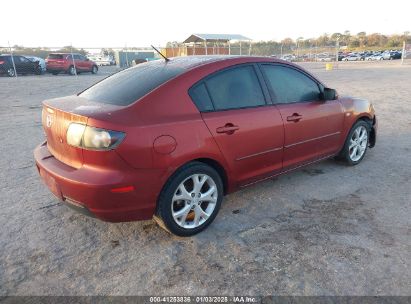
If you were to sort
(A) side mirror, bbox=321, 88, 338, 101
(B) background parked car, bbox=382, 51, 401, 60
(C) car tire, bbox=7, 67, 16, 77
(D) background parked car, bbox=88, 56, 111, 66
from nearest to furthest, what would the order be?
(A) side mirror, bbox=321, 88, 338, 101 → (C) car tire, bbox=7, 67, 16, 77 → (D) background parked car, bbox=88, 56, 111, 66 → (B) background parked car, bbox=382, 51, 401, 60

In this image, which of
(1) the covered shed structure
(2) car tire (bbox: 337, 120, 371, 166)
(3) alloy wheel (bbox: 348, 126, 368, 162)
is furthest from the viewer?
(1) the covered shed structure

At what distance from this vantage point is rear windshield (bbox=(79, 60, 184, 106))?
304cm

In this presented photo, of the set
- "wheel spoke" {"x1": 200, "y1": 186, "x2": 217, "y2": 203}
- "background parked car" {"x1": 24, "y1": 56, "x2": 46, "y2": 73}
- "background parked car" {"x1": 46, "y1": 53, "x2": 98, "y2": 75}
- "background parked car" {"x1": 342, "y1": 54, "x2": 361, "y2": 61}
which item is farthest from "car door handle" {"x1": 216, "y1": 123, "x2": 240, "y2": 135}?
"background parked car" {"x1": 342, "y1": 54, "x2": 361, "y2": 61}

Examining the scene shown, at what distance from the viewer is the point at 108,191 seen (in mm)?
2652

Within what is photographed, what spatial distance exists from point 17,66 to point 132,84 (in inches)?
960

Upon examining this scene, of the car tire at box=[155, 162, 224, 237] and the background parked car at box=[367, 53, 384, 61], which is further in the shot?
the background parked car at box=[367, 53, 384, 61]

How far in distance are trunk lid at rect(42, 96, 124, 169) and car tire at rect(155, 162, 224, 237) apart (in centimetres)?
Answer: 77

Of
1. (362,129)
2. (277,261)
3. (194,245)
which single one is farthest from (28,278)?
(362,129)

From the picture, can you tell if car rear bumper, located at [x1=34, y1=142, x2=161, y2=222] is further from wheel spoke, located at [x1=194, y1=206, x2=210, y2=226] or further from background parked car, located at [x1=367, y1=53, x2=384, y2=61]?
background parked car, located at [x1=367, y1=53, x2=384, y2=61]

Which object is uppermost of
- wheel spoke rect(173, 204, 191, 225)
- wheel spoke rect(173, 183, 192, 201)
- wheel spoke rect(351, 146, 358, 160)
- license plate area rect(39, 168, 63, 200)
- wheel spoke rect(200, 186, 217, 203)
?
license plate area rect(39, 168, 63, 200)

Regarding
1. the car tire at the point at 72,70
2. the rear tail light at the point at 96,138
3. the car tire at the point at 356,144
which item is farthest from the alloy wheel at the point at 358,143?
the car tire at the point at 72,70

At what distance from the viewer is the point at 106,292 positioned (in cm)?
248

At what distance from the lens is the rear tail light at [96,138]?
2629 millimetres

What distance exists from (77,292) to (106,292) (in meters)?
0.21
